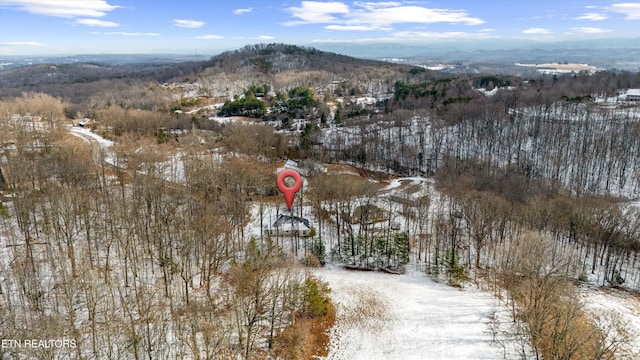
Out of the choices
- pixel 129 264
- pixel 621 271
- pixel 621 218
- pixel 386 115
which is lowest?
pixel 621 271

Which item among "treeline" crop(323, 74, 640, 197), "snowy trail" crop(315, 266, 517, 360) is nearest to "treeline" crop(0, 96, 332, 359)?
"snowy trail" crop(315, 266, 517, 360)

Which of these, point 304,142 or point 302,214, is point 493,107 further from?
point 302,214

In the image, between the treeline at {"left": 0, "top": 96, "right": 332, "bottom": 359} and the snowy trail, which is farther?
the snowy trail

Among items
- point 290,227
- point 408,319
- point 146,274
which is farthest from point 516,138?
point 146,274

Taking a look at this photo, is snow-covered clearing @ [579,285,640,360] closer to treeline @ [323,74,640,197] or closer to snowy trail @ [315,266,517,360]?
snowy trail @ [315,266,517,360]

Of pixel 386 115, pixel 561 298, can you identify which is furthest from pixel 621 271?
pixel 386 115

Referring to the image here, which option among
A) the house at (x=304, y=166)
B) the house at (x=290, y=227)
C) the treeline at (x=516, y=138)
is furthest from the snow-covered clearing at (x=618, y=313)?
the house at (x=304, y=166)

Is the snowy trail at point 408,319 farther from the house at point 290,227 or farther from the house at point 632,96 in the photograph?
the house at point 632,96
